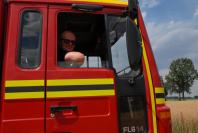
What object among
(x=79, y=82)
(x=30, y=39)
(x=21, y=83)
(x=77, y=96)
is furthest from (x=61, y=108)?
(x=30, y=39)

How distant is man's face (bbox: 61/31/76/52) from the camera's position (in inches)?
162

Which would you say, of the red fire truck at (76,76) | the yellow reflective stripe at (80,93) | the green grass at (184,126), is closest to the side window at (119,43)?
the red fire truck at (76,76)

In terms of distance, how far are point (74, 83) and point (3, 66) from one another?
2.31ft

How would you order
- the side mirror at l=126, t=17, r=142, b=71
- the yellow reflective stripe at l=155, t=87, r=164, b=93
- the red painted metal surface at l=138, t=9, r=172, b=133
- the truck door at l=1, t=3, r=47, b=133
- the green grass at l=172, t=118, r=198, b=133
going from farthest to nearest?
the green grass at l=172, t=118, r=198, b=133 → the yellow reflective stripe at l=155, t=87, r=164, b=93 → the red painted metal surface at l=138, t=9, r=172, b=133 → the side mirror at l=126, t=17, r=142, b=71 → the truck door at l=1, t=3, r=47, b=133

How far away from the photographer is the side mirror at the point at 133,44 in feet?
12.5

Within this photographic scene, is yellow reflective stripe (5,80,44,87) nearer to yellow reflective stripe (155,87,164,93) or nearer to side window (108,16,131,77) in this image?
side window (108,16,131,77)

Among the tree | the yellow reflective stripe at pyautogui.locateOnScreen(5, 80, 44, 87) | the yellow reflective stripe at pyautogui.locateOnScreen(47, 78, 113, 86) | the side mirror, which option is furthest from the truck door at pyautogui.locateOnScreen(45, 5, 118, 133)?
the tree

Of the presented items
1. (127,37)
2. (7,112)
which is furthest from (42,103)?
(127,37)

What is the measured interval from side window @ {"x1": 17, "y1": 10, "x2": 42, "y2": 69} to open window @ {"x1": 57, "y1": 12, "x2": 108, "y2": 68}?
211 millimetres

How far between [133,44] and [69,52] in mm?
710

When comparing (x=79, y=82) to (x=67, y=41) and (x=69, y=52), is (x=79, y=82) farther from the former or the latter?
(x=67, y=41)

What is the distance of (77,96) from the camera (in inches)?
150

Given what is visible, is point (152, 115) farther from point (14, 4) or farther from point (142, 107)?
point (14, 4)

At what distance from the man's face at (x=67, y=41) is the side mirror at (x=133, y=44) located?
26.5 inches
